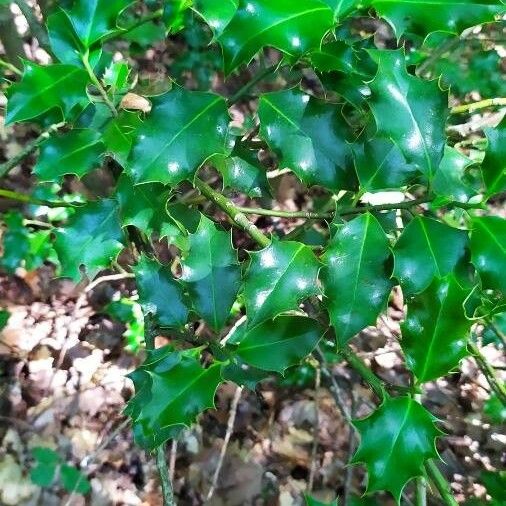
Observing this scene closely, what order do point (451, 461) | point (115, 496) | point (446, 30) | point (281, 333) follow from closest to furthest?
point (446, 30), point (281, 333), point (115, 496), point (451, 461)

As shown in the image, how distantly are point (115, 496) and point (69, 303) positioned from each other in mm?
681

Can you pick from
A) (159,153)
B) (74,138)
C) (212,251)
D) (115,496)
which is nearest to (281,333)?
(212,251)

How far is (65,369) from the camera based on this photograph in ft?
6.80

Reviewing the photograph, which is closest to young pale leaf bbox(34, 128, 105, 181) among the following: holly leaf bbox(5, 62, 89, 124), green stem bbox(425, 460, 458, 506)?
holly leaf bbox(5, 62, 89, 124)

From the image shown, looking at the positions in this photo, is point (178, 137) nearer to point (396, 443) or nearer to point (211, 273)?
point (211, 273)

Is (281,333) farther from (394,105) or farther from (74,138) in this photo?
(74,138)

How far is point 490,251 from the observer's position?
79cm

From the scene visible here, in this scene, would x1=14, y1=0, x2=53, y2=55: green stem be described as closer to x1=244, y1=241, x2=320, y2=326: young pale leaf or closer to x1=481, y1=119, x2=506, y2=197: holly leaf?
x1=244, y1=241, x2=320, y2=326: young pale leaf

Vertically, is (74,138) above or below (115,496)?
above

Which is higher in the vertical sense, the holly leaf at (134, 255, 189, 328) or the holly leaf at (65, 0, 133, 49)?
the holly leaf at (65, 0, 133, 49)

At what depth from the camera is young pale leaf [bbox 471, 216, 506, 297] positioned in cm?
77

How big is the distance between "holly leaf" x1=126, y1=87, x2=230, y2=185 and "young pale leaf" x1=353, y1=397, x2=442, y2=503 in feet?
1.38

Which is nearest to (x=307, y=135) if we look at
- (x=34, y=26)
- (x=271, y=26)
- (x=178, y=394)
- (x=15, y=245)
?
(x=271, y=26)

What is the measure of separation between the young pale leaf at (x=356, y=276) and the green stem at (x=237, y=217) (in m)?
0.11
